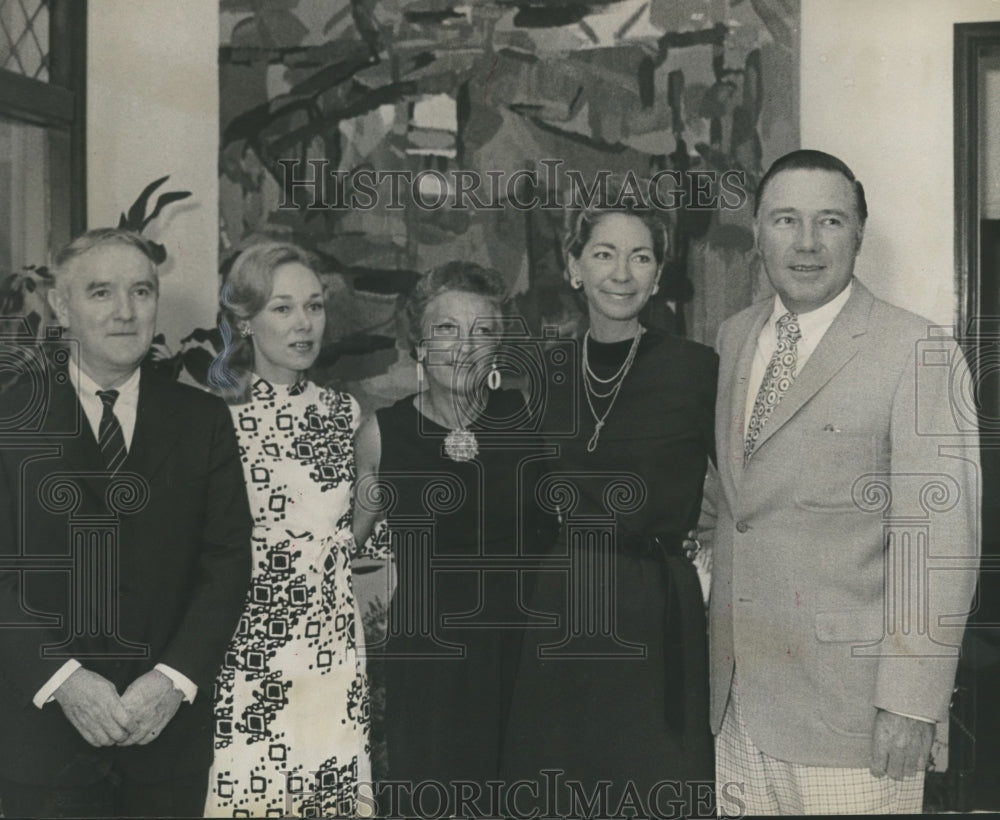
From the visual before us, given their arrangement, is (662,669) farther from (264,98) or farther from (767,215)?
(264,98)

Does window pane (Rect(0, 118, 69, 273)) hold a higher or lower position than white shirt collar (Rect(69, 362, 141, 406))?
higher

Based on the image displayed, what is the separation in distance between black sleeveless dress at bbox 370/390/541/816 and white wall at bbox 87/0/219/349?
0.53m

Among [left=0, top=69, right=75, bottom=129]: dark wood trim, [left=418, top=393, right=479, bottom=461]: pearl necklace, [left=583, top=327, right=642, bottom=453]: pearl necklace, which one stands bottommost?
[left=418, top=393, right=479, bottom=461]: pearl necklace

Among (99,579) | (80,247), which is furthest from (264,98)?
(99,579)

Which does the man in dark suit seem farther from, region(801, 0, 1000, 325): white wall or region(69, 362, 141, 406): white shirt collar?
region(801, 0, 1000, 325): white wall

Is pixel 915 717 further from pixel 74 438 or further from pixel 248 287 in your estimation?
pixel 74 438

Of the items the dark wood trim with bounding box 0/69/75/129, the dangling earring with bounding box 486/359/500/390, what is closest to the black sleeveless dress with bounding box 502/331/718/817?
the dangling earring with bounding box 486/359/500/390

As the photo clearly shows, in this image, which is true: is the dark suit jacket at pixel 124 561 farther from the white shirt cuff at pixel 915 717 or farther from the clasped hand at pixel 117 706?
the white shirt cuff at pixel 915 717

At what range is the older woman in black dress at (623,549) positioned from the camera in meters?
2.58

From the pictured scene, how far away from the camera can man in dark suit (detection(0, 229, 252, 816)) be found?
8.50 ft

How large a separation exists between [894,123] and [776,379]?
24.2 inches

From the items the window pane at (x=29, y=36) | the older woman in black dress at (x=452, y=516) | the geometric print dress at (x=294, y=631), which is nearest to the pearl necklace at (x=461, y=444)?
the older woman in black dress at (x=452, y=516)

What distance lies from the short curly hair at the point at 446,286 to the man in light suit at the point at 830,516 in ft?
1.69

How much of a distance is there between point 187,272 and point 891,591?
66.0 inches
